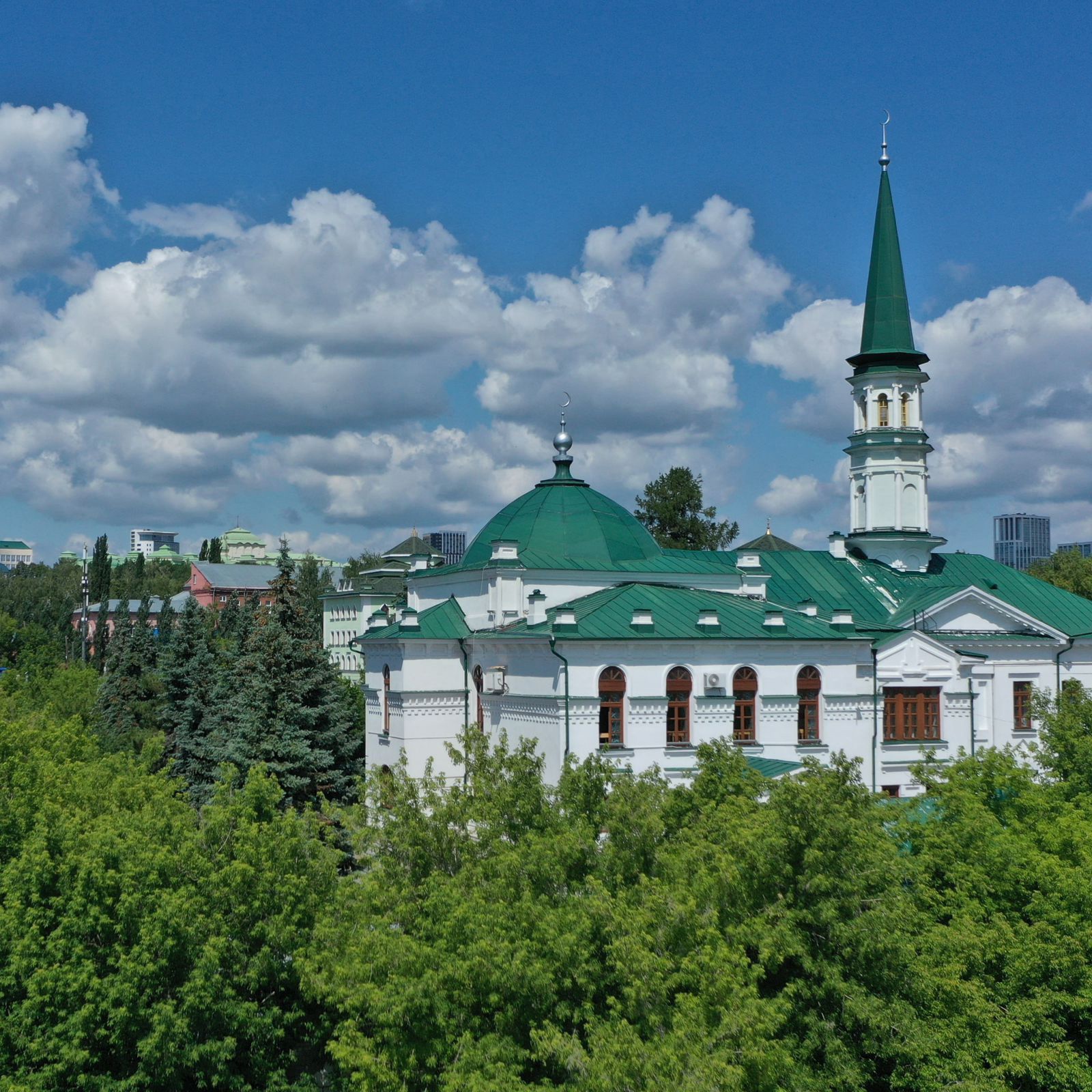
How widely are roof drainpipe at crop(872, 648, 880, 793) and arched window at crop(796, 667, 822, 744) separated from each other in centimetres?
202

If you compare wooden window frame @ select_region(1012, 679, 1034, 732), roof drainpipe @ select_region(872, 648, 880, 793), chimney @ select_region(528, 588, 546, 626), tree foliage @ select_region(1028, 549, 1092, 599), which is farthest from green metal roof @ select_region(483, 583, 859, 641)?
tree foliage @ select_region(1028, 549, 1092, 599)

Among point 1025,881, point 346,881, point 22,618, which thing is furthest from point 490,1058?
point 22,618

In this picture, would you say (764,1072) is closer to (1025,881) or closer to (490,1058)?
(490,1058)

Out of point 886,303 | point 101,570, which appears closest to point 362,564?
point 101,570

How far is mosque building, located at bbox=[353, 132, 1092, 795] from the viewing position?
3344cm

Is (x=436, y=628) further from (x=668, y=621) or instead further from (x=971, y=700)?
(x=971, y=700)

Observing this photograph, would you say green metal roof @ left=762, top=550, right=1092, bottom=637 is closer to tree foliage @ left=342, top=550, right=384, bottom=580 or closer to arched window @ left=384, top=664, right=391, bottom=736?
arched window @ left=384, top=664, right=391, bottom=736

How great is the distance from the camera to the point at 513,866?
59.0ft

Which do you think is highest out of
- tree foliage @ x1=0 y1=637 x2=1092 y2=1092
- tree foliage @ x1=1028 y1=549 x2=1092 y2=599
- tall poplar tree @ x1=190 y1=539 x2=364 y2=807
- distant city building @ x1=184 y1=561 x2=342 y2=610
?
distant city building @ x1=184 y1=561 x2=342 y2=610

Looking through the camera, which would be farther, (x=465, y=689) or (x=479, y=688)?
(x=465, y=689)

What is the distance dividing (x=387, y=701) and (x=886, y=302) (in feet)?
80.2

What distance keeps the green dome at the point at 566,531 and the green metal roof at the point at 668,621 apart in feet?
5.81

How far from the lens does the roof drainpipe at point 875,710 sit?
36.5 m

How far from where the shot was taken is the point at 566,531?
39.9 meters
